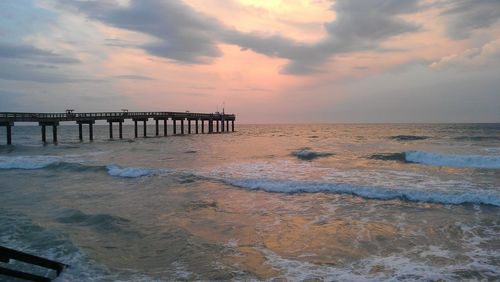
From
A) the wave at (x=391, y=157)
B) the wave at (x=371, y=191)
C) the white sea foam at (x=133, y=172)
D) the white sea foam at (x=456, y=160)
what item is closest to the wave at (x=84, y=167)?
the white sea foam at (x=133, y=172)

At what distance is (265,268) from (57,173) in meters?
18.6

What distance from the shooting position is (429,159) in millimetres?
27219

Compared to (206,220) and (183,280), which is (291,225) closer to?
(206,220)

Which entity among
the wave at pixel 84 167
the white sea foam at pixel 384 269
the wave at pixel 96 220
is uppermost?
the white sea foam at pixel 384 269

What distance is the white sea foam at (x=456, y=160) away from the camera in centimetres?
2394

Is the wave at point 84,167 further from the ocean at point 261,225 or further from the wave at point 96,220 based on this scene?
the wave at point 96,220

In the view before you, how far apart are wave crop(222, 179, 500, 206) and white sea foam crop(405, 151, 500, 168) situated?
11.7m

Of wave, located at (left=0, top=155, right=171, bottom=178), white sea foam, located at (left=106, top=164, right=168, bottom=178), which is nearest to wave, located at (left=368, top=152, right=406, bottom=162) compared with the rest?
wave, located at (left=0, top=155, right=171, bottom=178)

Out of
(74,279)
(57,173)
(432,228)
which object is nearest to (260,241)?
(74,279)

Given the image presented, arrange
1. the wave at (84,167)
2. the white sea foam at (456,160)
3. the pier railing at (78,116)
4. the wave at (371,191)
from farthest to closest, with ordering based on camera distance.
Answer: the pier railing at (78,116), the white sea foam at (456,160), the wave at (84,167), the wave at (371,191)

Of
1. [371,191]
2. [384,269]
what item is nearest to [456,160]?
[371,191]

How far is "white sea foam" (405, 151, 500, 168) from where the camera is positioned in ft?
78.5

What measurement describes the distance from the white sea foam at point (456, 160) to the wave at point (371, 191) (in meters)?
11.7

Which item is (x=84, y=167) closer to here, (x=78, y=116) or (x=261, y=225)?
(x=261, y=225)
